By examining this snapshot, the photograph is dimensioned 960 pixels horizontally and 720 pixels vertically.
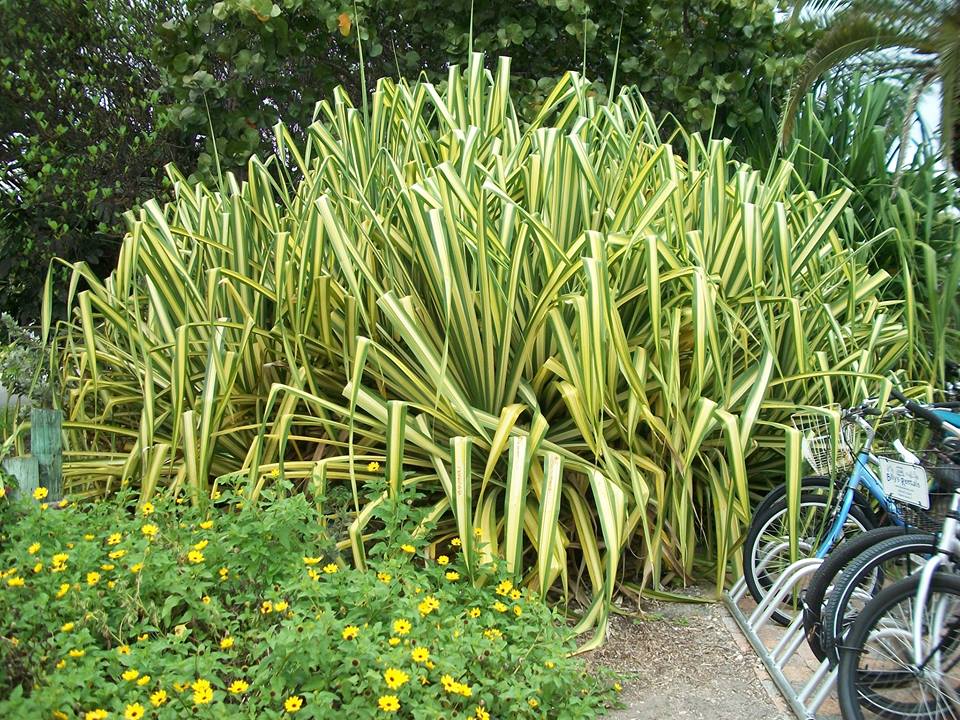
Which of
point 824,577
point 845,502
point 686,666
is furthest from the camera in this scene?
point 845,502

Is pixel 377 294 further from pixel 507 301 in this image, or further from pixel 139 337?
pixel 139 337

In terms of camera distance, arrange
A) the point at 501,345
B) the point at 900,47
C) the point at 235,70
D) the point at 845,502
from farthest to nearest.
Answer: the point at 235,70, the point at 900,47, the point at 501,345, the point at 845,502

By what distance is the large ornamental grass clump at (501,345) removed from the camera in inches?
102

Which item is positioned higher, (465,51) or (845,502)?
(465,51)

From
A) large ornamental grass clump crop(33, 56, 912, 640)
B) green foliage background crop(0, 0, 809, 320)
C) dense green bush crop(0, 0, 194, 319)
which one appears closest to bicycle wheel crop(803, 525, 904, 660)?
large ornamental grass clump crop(33, 56, 912, 640)

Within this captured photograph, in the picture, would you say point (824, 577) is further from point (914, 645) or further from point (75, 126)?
point (75, 126)

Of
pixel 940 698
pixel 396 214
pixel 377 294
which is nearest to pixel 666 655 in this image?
pixel 940 698

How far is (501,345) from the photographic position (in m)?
2.82

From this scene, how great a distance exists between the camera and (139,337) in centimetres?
315

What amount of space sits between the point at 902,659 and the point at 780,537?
77cm

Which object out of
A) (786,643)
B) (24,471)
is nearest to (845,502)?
(786,643)

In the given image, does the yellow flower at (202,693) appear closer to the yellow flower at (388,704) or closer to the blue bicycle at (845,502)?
the yellow flower at (388,704)

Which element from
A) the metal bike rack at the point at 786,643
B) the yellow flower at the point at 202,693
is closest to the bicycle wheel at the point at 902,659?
the metal bike rack at the point at 786,643

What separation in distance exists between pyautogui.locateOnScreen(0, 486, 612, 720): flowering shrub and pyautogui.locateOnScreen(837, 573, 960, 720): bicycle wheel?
22.5 inches
